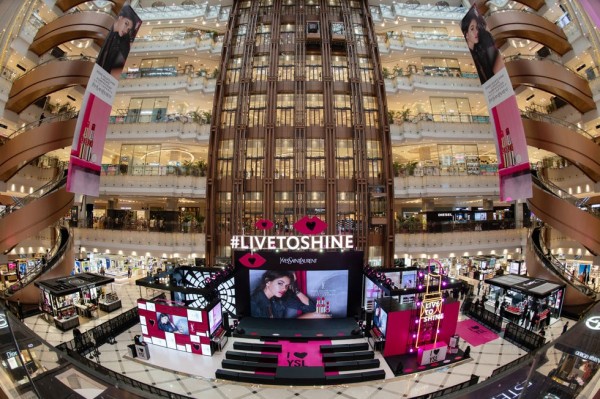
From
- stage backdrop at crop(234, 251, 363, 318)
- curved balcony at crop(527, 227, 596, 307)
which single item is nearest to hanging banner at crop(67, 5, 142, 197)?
stage backdrop at crop(234, 251, 363, 318)

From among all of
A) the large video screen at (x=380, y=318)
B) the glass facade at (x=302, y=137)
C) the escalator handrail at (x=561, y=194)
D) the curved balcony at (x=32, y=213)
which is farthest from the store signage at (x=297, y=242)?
the escalator handrail at (x=561, y=194)

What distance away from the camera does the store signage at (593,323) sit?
4533mm

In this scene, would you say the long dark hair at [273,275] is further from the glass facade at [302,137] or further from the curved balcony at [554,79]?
the curved balcony at [554,79]

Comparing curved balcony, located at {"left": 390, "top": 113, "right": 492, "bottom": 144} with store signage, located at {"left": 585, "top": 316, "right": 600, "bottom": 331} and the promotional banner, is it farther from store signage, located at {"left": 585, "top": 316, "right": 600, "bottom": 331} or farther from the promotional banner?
store signage, located at {"left": 585, "top": 316, "right": 600, "bottom": 331}

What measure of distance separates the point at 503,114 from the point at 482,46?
2.59 m

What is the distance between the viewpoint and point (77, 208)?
25094 mm

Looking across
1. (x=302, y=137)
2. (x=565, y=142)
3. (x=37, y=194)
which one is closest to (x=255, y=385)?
(x=302, y=137)

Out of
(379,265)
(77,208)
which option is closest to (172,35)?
(77,208)

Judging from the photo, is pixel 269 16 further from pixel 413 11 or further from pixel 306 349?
pixel 306 349

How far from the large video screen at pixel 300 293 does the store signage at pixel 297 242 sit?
4.05 ft

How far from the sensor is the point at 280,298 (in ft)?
51.5

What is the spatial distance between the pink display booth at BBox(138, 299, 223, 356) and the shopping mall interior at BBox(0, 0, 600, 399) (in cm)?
10


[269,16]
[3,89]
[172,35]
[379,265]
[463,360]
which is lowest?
[463,360]

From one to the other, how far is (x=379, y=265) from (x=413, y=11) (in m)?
19.9
